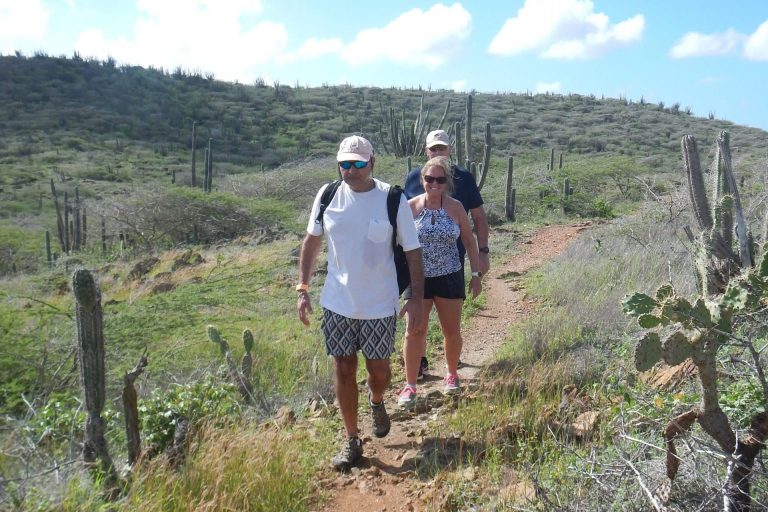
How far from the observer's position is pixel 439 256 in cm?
469

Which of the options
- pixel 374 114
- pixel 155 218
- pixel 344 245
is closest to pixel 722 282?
pixel 344 245

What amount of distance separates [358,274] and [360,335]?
37 cm

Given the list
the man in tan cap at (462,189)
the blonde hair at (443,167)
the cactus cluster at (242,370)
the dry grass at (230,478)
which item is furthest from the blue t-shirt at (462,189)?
the dry grass at (230,478)

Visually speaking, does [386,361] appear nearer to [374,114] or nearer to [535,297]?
[535,297]

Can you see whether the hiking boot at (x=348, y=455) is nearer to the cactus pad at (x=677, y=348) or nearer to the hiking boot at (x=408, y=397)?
the hiking boot at (x=408, y=397)

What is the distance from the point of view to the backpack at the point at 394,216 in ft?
12.4

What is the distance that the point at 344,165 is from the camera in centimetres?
371

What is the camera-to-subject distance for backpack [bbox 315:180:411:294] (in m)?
3.77

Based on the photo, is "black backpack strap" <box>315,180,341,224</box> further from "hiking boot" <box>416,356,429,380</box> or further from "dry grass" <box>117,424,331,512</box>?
"hiking boot" <box>416,356,429,380</box>

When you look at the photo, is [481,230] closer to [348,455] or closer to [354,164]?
[354,164]

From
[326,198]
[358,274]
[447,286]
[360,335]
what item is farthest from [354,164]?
[447,286]

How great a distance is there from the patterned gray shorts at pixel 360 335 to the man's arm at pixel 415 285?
0.51 ft

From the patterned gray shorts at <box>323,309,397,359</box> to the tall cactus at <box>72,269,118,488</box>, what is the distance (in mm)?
1223

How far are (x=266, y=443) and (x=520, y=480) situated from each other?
1.32m
